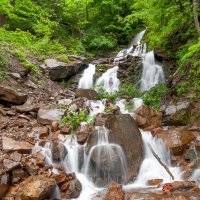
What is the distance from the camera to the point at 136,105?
36.8 ft

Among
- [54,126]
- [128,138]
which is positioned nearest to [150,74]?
[128,138]

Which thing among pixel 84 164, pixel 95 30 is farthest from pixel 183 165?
pixel 95 30

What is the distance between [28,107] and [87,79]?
16.0ft

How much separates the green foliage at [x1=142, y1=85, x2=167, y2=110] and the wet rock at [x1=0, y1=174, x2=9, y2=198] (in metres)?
6.06

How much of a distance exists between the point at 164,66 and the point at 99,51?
6414 millimetres

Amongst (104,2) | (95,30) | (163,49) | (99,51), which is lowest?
(163,49)

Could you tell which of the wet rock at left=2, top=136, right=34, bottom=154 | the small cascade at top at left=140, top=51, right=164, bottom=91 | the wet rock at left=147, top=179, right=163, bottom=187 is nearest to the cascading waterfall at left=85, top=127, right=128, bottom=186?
the wet rock at left=147, top=179, right=163, bottom=187

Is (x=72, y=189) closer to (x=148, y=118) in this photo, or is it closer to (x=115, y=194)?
(x=115, y=194)

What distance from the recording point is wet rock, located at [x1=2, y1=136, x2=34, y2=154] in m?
7.37

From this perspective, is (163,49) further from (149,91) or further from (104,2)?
(104,2)

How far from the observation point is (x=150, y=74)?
42.4 ft

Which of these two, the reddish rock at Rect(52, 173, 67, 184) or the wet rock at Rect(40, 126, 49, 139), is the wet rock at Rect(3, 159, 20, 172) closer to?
the reddish rock at Rect(52, 173, 67, 184)

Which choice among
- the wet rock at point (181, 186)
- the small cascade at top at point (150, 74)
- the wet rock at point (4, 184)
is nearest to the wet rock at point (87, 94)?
the small cascade at top at point (150, 74)

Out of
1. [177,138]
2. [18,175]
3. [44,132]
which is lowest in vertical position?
[18,175]
